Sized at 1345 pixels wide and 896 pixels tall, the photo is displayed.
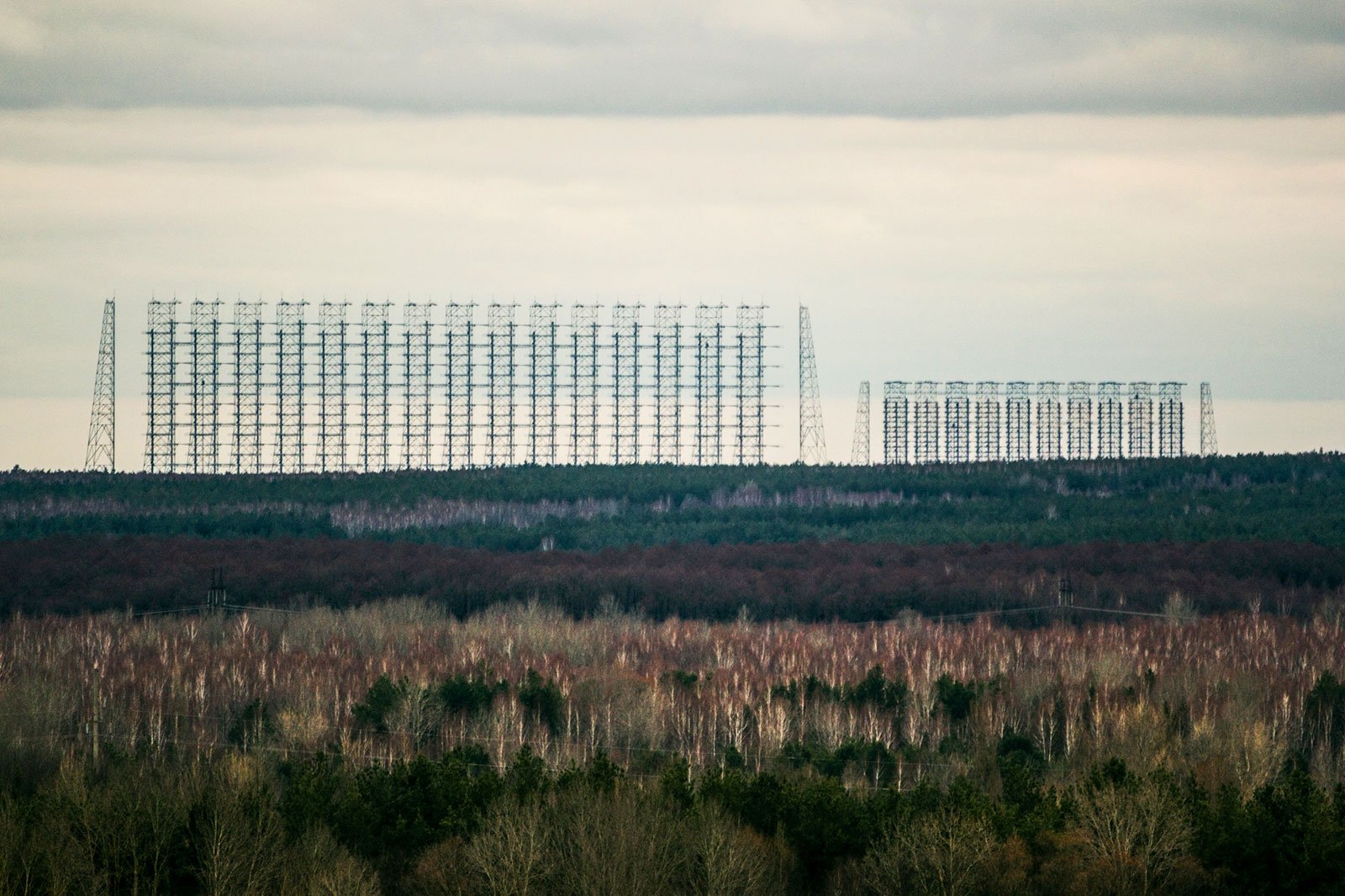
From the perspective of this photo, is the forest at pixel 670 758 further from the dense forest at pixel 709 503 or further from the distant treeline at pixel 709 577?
the dense forest at pixel 709 503

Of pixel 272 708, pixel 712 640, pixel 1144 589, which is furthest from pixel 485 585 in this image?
pixel 272 708

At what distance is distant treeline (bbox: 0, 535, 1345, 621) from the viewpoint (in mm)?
92938

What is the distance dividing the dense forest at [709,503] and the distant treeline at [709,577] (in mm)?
10120

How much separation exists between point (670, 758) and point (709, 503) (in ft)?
272

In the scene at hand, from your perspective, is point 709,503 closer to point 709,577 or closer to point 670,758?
point 709,577

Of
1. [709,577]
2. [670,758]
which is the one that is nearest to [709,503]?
[709,577]

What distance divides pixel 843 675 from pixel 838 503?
209ft

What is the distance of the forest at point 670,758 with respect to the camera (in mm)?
37625

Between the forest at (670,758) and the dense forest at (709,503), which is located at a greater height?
the dense forest at (709,503)

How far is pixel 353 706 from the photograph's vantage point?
58094mm

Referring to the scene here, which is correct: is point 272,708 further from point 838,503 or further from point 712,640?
point 838,503

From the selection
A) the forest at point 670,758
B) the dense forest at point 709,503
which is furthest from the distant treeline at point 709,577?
the dense forest at point 709,503

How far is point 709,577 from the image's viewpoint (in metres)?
102

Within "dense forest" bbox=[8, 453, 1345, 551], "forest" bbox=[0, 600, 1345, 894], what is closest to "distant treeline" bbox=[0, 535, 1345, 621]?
"forest" bbox=[0, 600, 1345, 894]
